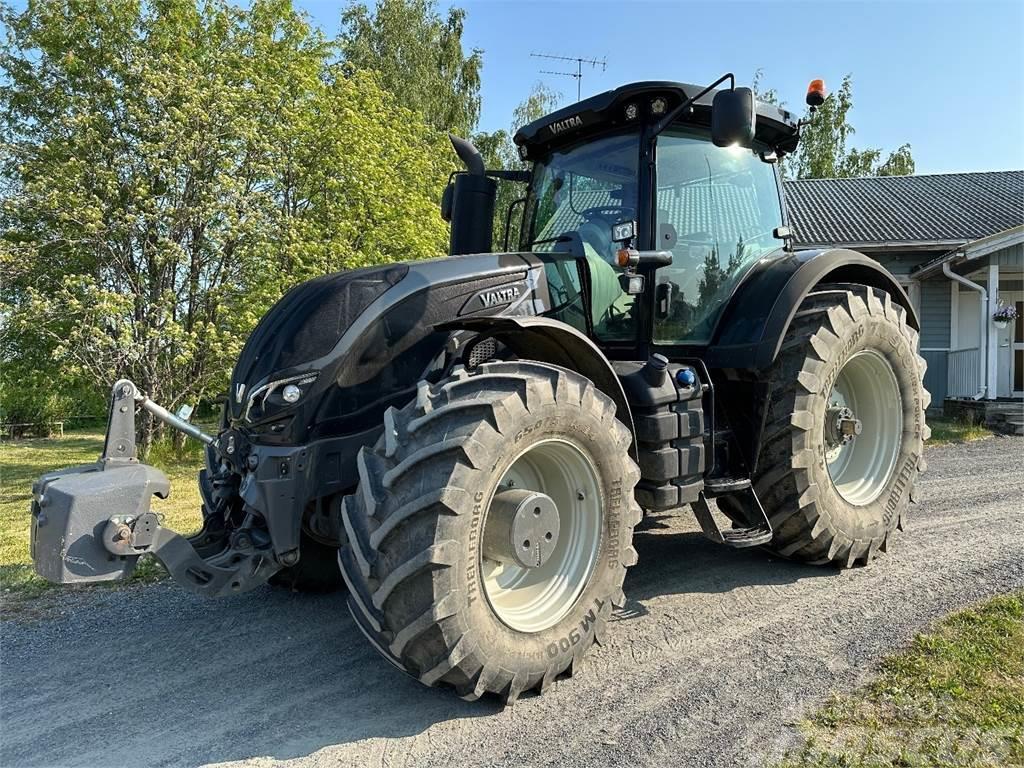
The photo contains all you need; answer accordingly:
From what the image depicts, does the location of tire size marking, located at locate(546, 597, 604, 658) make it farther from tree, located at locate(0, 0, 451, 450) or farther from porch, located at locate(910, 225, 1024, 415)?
porch, located at locate(910, 225, 1024, 415)

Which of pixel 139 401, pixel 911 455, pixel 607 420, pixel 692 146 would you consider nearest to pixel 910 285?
pixel 911 455

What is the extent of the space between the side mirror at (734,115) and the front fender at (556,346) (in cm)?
→ 115

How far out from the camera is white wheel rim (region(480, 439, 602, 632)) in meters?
3.00

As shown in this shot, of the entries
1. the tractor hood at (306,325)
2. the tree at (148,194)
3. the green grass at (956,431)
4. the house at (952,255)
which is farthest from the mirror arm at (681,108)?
the house at (952,255)

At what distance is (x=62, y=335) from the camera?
980 centimetres

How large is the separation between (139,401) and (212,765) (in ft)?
4.59

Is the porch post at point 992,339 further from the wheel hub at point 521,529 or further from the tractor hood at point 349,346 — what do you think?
the wheel hub at point 521,529

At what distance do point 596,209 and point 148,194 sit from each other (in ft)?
26.5

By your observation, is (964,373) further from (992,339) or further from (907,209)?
(907,209)

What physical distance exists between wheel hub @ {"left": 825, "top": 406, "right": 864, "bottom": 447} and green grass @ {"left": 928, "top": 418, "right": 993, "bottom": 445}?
6.84m

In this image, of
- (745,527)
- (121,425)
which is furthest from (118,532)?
(745,527)

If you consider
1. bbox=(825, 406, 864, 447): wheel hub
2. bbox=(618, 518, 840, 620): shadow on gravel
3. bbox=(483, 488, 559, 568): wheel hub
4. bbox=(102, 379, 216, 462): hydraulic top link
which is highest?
bbox=(102, 379, 216, 462): hydraulic top link

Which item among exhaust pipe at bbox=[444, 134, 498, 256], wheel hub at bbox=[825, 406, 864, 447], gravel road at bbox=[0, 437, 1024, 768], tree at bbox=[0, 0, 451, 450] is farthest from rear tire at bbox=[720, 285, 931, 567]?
tree at bbox=[0, 0, 451, 450]

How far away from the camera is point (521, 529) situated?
283 cm
